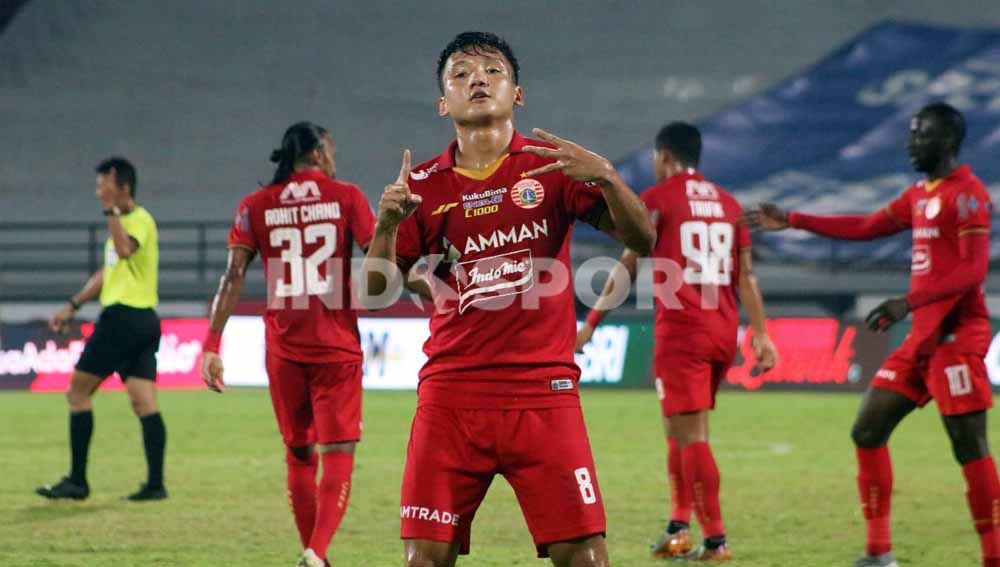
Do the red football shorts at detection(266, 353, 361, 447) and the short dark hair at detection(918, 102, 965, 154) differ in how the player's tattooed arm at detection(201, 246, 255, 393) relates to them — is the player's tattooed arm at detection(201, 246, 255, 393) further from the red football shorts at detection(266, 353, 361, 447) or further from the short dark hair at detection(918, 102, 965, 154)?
the short dark hair at detection(918, 102, 965, 154)

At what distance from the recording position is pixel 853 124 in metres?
28.1

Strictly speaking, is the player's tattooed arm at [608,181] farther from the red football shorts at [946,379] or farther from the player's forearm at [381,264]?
the red football shorts at [946,379]

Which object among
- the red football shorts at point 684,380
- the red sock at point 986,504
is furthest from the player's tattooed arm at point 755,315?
the red sock at point 986,504

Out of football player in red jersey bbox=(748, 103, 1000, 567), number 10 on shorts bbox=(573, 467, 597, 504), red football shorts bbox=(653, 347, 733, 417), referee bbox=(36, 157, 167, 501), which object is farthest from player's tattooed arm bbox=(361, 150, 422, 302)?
referee bbox=(36, 157, 167, 501)

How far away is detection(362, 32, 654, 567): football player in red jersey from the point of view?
4.51 m

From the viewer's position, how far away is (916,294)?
683 cm

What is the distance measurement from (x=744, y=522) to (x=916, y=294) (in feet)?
9.04

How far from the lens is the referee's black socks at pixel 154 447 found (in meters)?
10.1

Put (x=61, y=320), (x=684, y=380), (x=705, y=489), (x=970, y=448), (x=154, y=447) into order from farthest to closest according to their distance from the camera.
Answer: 1. (x=61, y=320)
2. (x=154, y=447)
3. (x=684, y=380)
4. (x=705, y=489)
5. (x=970, y=448)

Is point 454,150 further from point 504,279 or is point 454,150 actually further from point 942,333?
point 942,333

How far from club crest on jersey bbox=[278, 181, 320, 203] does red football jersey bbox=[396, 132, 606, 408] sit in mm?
2619

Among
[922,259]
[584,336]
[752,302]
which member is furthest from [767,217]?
[584,336]

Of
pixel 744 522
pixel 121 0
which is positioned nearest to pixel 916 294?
pixel 744 522

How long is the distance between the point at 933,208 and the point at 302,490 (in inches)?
136
